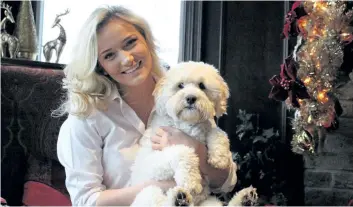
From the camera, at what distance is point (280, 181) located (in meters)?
2.88

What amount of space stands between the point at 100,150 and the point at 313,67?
119cm

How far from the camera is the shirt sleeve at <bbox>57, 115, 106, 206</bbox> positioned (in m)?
1.50

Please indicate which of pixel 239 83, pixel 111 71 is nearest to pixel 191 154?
pixel 111 71

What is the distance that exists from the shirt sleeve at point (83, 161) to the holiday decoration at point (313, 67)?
3.84 feet

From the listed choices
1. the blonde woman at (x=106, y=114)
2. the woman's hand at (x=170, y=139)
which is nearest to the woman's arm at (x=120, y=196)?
the blonde woman at (x=106, y=114)

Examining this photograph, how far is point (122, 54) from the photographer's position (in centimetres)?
148

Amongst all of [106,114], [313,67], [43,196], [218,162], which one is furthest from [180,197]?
[313,67]

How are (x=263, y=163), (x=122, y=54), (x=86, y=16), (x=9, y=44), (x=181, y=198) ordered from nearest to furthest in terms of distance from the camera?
(x=181, y=198)
(x=122, y=54)
(x=9, y=44)
(x=86, y=16)
(x=263, y=163)

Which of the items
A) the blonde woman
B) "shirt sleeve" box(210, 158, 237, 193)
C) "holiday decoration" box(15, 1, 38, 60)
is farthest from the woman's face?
"holiday decoration" box(15, 1, 38, 60)

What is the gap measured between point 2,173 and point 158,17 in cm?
152

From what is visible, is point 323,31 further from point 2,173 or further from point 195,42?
point 2,173

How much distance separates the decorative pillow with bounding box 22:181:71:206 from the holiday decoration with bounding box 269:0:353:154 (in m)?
1.17

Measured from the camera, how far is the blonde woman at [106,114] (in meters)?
1.49

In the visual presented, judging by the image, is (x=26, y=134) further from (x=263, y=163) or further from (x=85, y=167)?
(x=263, y=163)
